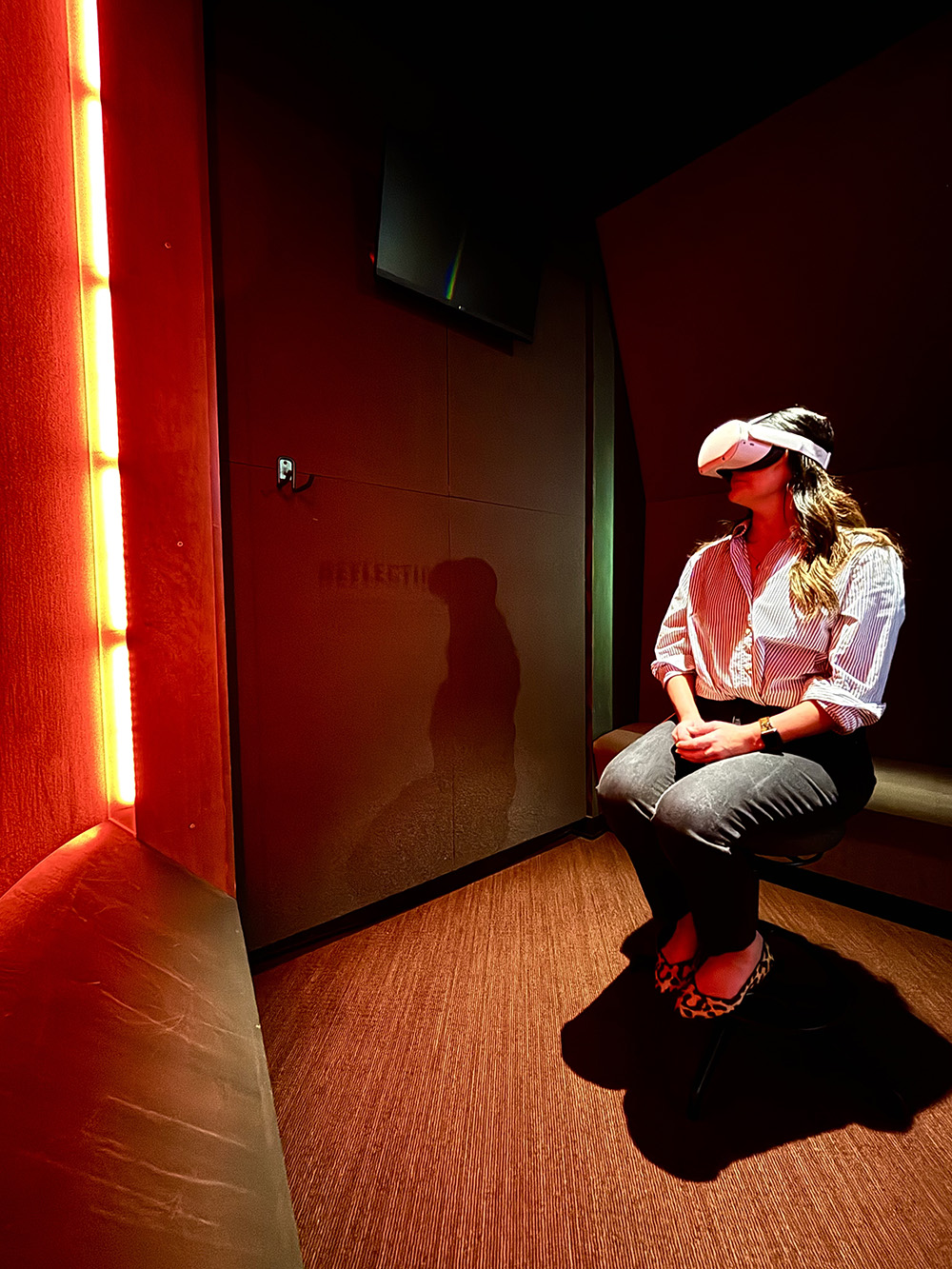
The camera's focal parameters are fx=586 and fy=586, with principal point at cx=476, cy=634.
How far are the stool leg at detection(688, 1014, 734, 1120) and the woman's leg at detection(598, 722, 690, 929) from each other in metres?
0.23

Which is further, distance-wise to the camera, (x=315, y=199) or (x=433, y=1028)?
(x=315, y=199)

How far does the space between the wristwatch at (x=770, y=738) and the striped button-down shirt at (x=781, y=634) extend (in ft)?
0.34

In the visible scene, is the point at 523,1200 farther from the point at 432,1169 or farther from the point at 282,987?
the point at 282,987

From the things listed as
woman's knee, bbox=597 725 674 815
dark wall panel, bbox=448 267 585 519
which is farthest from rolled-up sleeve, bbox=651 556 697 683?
dark wall panel, bbox=448 267 585 519

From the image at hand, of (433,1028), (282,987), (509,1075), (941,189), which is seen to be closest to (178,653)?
(282,987)

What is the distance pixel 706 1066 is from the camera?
130 centimetres

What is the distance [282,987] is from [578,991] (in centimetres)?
88

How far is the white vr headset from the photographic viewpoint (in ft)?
4.55

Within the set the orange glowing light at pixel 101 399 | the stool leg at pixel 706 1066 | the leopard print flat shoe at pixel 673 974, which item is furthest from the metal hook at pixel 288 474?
the stool leg at pixel 706 1066

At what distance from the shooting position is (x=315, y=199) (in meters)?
1.95

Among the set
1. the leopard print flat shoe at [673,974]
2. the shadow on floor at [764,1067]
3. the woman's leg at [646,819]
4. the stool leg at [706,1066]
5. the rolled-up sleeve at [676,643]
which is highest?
the rolled-up sleeve at [676,643]

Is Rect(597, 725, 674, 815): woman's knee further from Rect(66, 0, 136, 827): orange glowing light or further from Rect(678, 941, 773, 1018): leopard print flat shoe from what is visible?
Rect(66, 0, 136, 827): orange glowing light

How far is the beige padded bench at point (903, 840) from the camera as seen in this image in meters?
1.92

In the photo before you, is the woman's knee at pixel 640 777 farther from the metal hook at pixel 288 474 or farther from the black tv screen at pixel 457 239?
the black tv screen at pixel 457 239
